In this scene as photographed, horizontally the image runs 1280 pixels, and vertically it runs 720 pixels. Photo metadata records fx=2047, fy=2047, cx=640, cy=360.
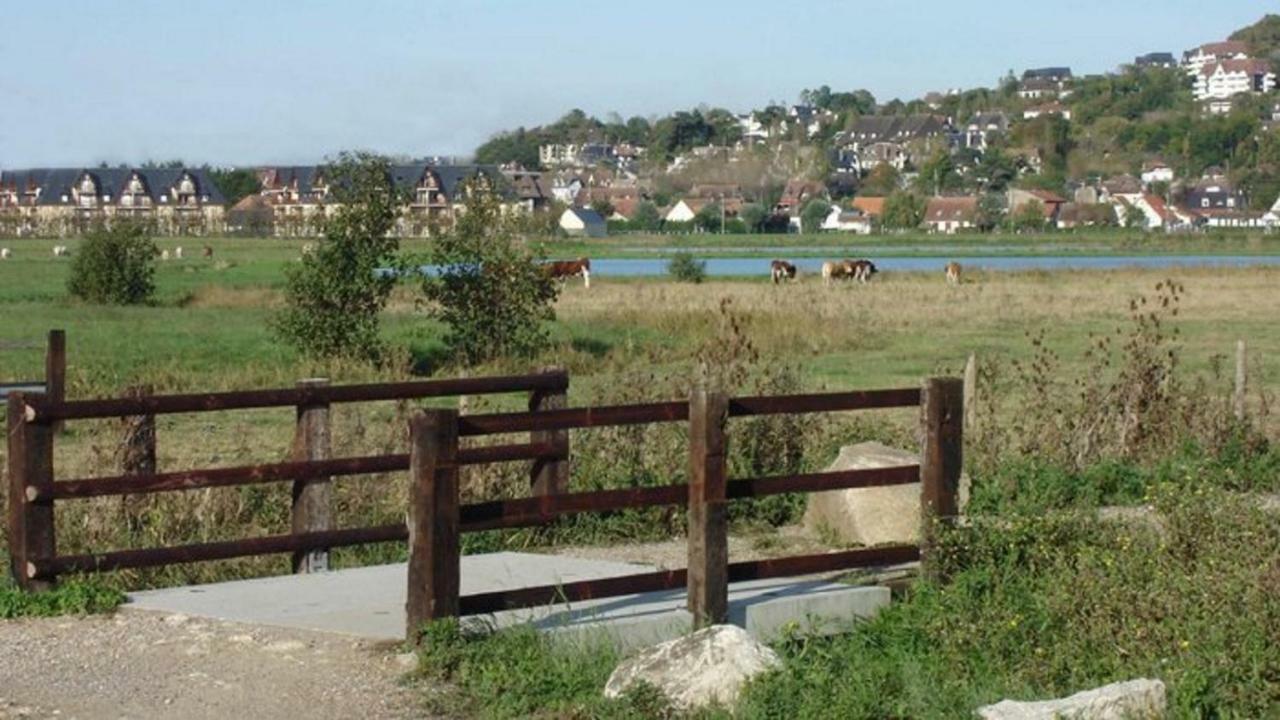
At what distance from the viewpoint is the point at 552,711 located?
9898 millimetres

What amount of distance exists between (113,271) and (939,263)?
5626 cm

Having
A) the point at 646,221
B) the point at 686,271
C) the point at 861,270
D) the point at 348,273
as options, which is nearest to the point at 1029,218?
the point at 646,221

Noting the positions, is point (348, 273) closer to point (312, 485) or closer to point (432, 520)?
point (312, 485)

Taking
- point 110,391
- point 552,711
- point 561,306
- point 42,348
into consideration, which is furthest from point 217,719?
point 561,306

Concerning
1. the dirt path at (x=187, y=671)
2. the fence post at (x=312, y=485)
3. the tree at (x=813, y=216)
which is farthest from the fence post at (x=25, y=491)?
the tree at (x=813, y=216)

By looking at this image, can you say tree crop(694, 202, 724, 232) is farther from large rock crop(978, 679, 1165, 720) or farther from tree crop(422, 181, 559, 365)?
large rock crop(978, 679, 1165, 720)

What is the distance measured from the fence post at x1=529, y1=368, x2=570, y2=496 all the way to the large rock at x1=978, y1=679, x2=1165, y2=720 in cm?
590

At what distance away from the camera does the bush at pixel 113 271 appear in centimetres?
5247

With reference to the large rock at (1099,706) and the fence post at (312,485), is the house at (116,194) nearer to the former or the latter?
the fence post at (312,485)

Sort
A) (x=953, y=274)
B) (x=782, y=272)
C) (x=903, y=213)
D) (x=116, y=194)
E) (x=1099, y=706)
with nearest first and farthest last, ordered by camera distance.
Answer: (x=1099, y=706) < (x=953, y=274) < (x=782, y=272) < (x=116, y=194) < (x=903, y=213)

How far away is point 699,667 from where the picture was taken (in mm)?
9844

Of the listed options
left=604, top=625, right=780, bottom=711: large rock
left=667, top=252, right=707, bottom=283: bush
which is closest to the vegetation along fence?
left=604, top=625, right=780, bottom=711: large rock

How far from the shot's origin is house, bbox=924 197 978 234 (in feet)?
585

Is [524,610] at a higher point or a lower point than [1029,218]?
higher
